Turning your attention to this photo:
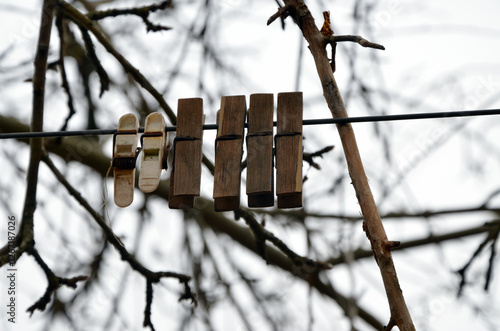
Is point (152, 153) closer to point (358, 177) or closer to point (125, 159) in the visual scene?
point (125, 159)

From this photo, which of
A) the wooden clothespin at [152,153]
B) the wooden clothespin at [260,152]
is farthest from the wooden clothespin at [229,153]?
the wooden clothespin at [152,153]

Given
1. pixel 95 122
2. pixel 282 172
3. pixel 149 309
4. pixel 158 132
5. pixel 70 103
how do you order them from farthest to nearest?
pixel 95 122 → pixel 70 103 → pixel 149 309 → pixel 158 132 → pixel 282 172

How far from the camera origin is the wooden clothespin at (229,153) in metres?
1.80

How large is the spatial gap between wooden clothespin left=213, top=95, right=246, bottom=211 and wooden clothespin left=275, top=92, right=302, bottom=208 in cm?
12

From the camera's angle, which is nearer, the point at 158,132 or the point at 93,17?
the point at 158,132

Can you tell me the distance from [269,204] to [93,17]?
60.7 inches

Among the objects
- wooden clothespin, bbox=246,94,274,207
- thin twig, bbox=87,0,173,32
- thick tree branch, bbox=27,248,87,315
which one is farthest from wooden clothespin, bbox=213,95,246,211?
thick tree branch, bbox=27,248,87,315

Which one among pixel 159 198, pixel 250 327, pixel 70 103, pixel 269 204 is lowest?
pixel 250 327

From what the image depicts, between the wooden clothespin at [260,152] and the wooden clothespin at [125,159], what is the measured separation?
15.0 inches

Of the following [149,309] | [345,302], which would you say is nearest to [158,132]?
[149,309]

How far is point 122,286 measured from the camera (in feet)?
12.6

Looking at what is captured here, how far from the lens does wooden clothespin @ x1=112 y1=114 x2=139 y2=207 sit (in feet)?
6.22

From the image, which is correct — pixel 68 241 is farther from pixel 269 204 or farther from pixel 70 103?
pixel 269 204

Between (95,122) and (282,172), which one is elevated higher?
(95,122)
